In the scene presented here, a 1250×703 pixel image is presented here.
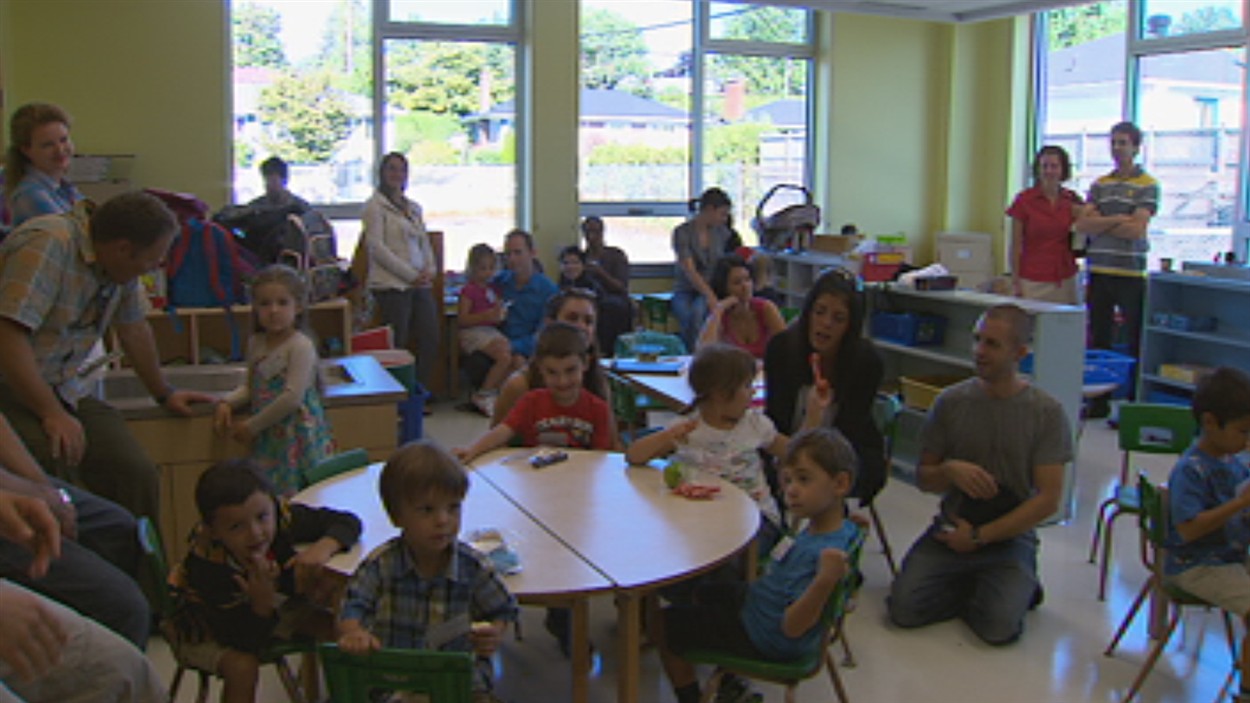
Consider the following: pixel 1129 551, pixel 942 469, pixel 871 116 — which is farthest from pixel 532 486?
pixel 871 116

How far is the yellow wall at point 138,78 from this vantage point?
24.5ft

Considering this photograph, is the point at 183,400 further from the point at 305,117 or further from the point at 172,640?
the point at 305,117

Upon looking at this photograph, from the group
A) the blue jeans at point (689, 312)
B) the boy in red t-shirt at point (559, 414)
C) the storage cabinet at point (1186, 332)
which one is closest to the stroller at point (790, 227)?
the blue jeans at point (689, 312)

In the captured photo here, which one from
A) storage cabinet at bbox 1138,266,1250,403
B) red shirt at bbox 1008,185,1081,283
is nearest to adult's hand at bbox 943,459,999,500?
red shirt at bbox 1008,185,1081,283

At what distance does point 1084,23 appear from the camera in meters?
9.10

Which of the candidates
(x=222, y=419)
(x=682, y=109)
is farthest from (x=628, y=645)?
(x=682, y=109)

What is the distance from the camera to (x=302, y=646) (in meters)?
2.83

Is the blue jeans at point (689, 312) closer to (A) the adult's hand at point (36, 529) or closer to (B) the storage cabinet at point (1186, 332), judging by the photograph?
(B) the storage cabinet at point (1186, 332)

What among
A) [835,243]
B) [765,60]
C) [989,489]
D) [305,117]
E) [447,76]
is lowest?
[989,489]

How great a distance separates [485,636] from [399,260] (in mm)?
5106

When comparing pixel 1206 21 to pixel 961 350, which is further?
pixel 1206 21

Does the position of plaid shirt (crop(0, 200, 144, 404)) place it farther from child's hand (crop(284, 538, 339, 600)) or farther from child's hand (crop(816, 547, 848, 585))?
child's hand (crop(816, 547, 848, 585))

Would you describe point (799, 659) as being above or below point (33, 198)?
below

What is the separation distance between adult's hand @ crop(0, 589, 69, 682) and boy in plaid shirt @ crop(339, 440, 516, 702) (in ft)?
1.96
